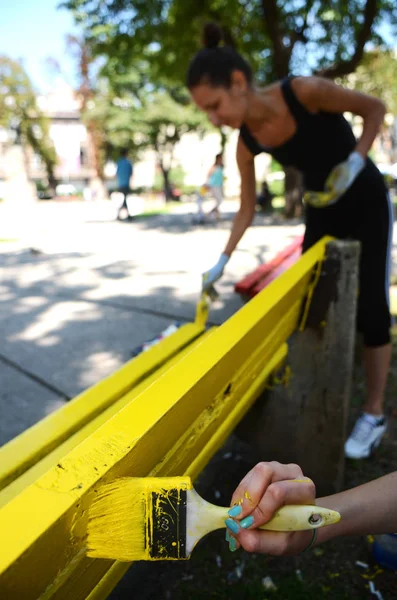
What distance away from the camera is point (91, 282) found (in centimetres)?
477

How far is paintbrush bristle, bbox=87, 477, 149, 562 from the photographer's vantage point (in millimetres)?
587

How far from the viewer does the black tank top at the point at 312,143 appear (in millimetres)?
1945

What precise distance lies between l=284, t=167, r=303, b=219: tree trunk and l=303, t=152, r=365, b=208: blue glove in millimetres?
8961

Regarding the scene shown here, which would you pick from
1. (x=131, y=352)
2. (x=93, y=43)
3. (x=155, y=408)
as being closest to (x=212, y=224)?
(x=93, y=43)

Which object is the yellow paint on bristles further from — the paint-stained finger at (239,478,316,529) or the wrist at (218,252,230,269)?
the wrist at (218,252,230,269)

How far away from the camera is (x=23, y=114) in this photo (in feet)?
110

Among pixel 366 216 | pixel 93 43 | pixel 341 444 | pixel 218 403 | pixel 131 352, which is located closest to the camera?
pixel 218 403

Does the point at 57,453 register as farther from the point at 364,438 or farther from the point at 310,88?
the point at 310,88

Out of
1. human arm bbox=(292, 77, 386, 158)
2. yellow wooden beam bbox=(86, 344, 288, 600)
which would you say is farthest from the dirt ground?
human arm bbox=(292, 77, 386, 158)

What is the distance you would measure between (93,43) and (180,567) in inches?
450

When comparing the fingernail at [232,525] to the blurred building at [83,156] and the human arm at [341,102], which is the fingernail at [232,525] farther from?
the blurred building at [83,156]

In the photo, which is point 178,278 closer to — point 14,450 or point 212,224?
point 14,450

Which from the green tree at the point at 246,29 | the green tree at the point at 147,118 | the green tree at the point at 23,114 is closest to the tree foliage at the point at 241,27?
the green tree at the point at 246,29

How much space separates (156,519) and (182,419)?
0.17 metres
